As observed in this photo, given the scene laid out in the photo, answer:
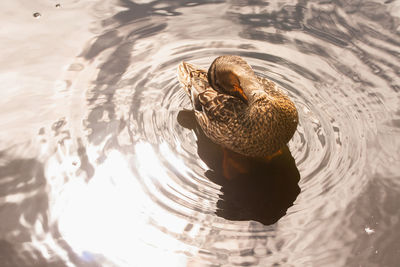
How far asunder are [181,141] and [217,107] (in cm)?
43

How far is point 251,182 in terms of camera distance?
339 centimetres

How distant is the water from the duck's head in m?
0.46

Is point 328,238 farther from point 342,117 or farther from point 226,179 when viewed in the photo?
point 342,117

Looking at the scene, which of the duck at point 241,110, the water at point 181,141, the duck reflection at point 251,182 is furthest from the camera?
the duck at point 241,110

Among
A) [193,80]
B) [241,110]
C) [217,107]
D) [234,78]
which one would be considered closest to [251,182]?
[241,110]

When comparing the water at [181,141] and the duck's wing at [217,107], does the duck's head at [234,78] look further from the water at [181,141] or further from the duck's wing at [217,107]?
the water at [181,141]

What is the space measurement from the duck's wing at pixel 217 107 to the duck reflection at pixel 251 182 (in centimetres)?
23

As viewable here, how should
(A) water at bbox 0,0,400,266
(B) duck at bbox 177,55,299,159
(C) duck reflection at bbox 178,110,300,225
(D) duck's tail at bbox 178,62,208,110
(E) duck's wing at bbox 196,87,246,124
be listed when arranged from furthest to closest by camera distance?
(D) duck's tail at bbox 178,62,208,110 → (E) duck's wing at bbox 196,87,246,124 → (B) duck at bbox 177,55,299,159 → (C) duck reflection at bbox 178,110,300,225 → (A) water at bbox 0,0,400,266

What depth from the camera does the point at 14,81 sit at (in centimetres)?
424

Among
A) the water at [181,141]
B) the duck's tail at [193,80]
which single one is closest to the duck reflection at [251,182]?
the water at [181,141]

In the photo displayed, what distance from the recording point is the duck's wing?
142 inches

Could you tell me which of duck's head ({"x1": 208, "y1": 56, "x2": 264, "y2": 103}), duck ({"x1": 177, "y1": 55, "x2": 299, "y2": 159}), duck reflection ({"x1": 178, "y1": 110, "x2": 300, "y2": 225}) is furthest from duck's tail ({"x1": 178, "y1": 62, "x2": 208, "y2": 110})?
duck reflection ({"x1": 178, "y1": 110, "x2": 300, "y2": 225})

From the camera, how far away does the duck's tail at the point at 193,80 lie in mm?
3916

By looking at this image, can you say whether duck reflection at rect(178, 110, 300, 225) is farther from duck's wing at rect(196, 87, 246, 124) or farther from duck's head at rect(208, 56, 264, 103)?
duck's head at rect(208, 56, 264, 103)
